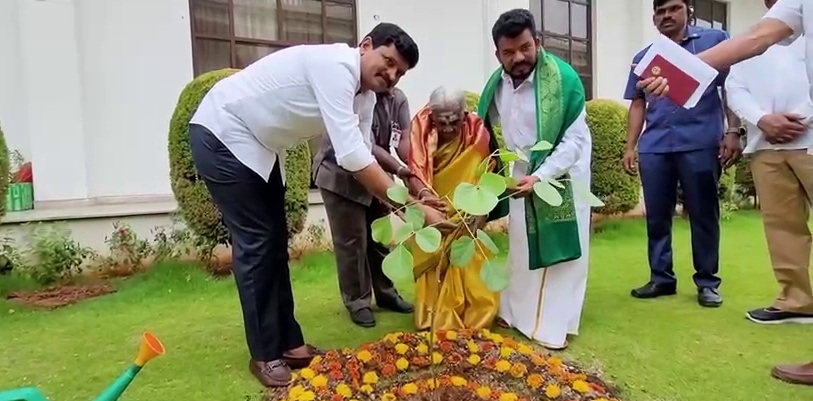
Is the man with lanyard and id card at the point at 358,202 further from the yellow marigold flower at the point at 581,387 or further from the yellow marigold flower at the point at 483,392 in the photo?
the yellow marigold flower at the point at 581,387

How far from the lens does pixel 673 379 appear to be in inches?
99.1

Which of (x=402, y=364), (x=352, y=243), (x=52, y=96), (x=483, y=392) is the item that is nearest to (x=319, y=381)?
(x=402, y=364)

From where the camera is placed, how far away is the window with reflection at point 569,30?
8.16 meters

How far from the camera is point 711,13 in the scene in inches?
393

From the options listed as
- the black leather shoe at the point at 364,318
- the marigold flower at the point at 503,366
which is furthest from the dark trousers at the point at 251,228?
the marigold flower at the point at 503,366

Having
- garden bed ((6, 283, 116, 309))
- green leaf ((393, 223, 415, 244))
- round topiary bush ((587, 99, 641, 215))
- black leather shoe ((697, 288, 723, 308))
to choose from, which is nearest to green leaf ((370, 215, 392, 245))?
green leaf ((393, 223, 415, 244))

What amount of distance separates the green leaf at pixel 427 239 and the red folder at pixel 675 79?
1.05 m

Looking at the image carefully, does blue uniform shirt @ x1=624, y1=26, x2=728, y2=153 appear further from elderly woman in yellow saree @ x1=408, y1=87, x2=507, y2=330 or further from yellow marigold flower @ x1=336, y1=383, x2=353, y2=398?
yellow marigold flower @ x1=336, y1=383, x2=353, y2=398

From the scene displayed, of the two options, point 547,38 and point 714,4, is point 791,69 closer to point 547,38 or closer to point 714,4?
point 547,38

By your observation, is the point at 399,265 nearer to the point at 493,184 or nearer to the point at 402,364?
the point at 493,184

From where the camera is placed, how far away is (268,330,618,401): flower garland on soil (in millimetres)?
2264

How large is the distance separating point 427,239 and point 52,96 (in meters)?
4.07

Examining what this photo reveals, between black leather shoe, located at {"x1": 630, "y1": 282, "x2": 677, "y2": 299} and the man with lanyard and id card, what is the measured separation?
1602 mm

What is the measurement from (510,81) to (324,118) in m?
1.15
